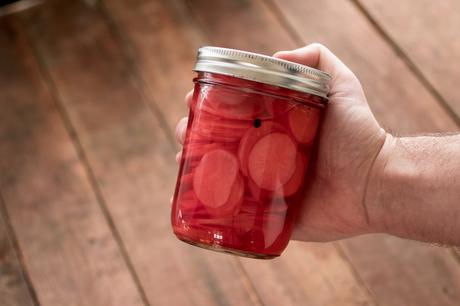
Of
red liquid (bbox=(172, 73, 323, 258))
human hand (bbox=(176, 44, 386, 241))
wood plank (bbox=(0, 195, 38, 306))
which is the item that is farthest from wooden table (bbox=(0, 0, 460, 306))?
red liquid (bbox=(172, 73, 323, 258))

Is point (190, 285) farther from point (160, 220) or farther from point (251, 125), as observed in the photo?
point (251, 125)

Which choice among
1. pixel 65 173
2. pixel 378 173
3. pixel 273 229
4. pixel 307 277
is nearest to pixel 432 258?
pixel 307 277

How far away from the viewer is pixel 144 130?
48.4 inches

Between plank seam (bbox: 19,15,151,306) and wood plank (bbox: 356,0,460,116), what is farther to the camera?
wood plank (bbox: 356,0,460,116)

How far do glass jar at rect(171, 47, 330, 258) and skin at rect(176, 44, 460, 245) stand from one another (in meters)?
0.10

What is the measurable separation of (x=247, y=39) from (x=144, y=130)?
31cm

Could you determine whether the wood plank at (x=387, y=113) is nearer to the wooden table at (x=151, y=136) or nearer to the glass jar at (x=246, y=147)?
the wooden table at (x=151, y=136)

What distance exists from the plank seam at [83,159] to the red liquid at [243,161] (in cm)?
37

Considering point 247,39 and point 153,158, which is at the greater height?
point 247,39

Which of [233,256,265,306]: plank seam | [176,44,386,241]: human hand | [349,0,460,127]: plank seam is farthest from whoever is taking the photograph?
[349,0,460,127]: plank seam

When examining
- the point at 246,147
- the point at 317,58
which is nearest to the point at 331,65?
the point at 317,58

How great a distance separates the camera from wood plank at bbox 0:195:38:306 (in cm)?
106

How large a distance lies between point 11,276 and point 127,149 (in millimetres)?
321

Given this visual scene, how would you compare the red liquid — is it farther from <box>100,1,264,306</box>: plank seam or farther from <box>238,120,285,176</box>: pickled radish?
<box>100,1,264,306</box>: plank seam
